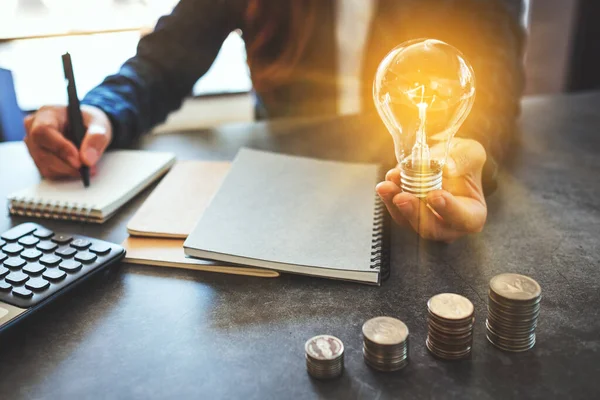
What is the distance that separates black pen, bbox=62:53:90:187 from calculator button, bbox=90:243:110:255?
235 millimetres

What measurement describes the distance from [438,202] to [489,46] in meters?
0.57

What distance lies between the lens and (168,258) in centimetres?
70

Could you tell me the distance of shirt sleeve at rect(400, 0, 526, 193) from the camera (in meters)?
0.90

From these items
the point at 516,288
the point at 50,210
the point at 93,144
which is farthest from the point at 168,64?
the point at 516,288

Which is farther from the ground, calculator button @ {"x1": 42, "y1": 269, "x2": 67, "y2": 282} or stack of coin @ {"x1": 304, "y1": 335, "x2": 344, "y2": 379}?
calculator button @ {"x1": 42, "y1": 269, "x2": 67, "y2": 282}

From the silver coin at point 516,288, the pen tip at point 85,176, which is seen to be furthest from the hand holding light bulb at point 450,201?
the pen tip at point 85,176

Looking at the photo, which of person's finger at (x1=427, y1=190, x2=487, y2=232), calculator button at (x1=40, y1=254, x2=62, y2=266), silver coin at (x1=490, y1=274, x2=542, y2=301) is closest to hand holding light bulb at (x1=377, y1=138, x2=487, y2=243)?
person's finger at (x1=427, y1=190, x2=487, y2=232)

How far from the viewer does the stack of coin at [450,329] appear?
1.66 feet

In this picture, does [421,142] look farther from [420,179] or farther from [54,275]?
[54,275]

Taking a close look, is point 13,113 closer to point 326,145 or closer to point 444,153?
point 326,145

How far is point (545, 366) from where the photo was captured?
0.51m

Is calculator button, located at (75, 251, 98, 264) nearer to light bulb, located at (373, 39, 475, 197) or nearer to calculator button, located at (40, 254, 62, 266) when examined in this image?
calculator button, located at (40, 254, 62, 266)

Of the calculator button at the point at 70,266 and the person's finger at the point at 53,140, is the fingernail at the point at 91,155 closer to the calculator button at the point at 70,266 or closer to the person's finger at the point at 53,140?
the person's finger at the point at 53,140

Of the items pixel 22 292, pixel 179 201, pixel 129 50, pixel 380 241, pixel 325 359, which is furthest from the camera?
pixel 129 50
